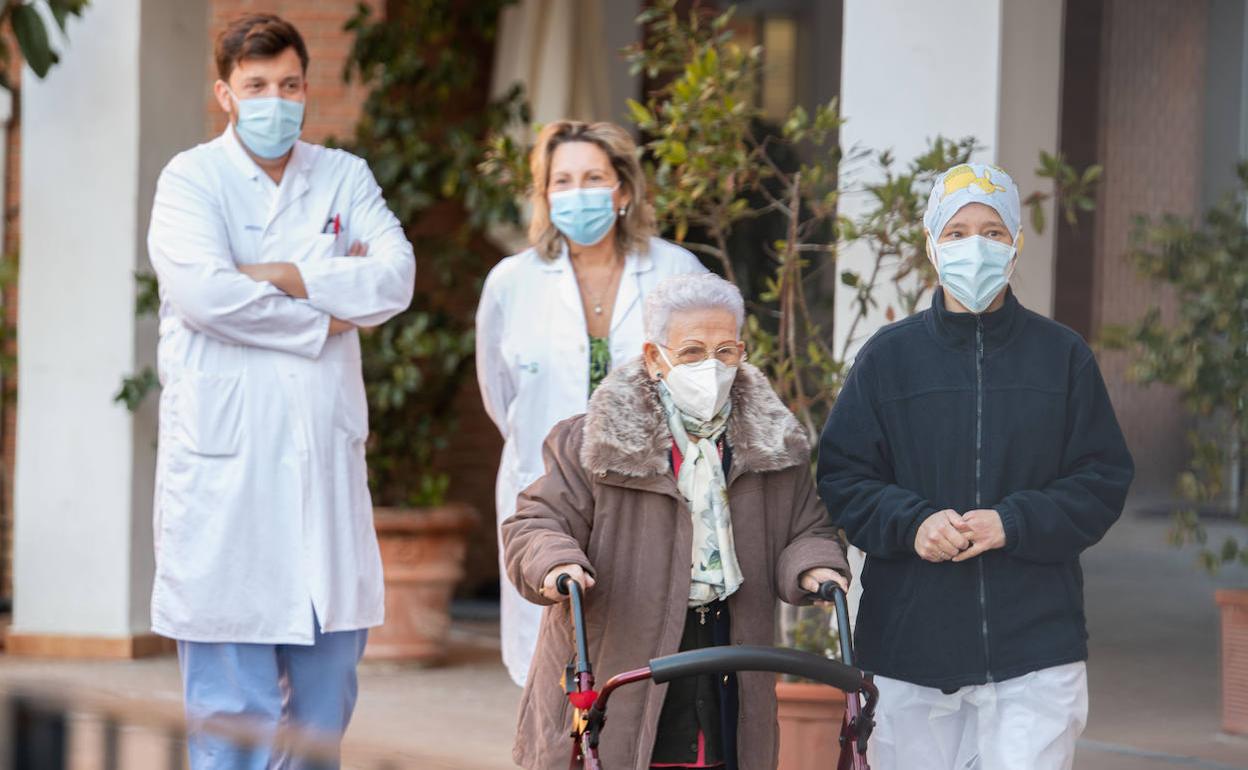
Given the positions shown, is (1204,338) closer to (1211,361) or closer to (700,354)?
(1211,361)

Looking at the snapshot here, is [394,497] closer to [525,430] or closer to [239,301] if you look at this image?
[525,430]

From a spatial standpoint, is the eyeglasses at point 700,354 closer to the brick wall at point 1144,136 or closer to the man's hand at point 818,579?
the man's hand at point 818,579

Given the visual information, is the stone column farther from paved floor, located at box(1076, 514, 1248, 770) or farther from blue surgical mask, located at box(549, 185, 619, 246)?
paved floor, located at box(1076, 514, 1248, 770)

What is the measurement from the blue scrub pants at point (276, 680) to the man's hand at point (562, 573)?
1205mm

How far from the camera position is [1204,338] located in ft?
21.6

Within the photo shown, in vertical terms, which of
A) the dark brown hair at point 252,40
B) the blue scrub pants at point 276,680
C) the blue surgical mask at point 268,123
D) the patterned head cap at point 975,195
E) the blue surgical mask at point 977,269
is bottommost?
the blue scrub pants at point 276,680

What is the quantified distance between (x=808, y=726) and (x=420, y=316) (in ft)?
11.0

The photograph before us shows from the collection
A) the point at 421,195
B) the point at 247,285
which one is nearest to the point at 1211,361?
the point at 247,285

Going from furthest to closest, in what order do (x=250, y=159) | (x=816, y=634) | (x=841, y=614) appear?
(x=816, y=634)
(x=250, y=159)
(x=841, y=614)

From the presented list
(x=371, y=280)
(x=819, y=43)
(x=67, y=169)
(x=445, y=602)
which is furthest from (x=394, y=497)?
(x=371, y=280)

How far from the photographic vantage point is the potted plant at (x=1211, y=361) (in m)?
6.55

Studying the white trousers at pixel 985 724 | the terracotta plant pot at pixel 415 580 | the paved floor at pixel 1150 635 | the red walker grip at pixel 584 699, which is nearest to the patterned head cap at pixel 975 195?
the white trousers at pixel 985 724

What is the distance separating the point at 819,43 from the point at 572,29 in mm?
1153

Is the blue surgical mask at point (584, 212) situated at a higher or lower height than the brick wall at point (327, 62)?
lower
